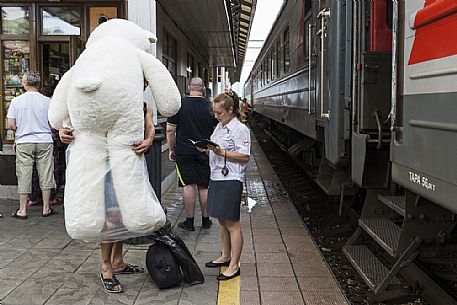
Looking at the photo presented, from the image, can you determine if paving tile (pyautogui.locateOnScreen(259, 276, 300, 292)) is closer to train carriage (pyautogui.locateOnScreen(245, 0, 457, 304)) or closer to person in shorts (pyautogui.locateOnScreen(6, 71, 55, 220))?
train carriage (pyautogui.locateOnScreen(245, 0, 457, 304))

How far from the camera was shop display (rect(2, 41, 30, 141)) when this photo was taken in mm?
8023

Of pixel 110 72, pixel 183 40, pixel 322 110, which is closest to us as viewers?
pixel 110 72

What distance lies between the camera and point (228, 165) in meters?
4.69

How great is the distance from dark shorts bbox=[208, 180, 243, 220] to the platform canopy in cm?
673

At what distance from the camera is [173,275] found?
15.0 ft

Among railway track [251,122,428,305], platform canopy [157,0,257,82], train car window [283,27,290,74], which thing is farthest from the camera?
platform canopy [157,0,257,82]

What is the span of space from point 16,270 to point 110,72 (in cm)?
212

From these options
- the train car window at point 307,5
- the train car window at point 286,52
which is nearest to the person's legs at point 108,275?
the train car window at point 307,5

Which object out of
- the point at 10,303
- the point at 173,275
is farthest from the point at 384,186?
the point at 10,303

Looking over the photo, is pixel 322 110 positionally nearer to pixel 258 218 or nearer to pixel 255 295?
pixel 258 218

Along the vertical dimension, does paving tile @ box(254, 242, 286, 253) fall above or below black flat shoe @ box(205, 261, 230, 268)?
below

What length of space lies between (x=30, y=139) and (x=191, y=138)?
2.03 meters

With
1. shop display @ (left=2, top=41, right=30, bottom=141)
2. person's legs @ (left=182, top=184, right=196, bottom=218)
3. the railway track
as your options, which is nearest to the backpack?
the railway track

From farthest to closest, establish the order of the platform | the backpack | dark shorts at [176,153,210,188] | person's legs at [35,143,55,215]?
1. person's legs at [35,143,55,215]
2. dark shorts at [176,153,210,188]
3. the backpack
4. the platform
